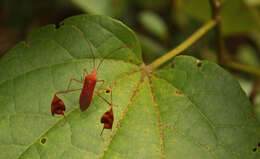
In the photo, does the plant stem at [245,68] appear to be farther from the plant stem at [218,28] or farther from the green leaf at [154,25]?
the green leaf at [154,25]

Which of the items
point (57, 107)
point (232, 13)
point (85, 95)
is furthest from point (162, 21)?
point (57, 107)

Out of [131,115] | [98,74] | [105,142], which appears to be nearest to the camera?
[105,142]

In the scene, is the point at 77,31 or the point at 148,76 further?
the point at 148,76

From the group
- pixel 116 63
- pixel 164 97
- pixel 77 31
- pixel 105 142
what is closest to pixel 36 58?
pixel 77 31

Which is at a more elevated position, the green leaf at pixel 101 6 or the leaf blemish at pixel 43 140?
the green leaf at pixel 101 6

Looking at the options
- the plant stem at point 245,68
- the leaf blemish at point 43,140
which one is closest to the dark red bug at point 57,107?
the leaf blemish at point 43,140

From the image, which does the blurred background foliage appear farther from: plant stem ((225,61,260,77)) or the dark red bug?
the dark red bug

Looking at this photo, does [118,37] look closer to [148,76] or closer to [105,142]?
[148,76]
